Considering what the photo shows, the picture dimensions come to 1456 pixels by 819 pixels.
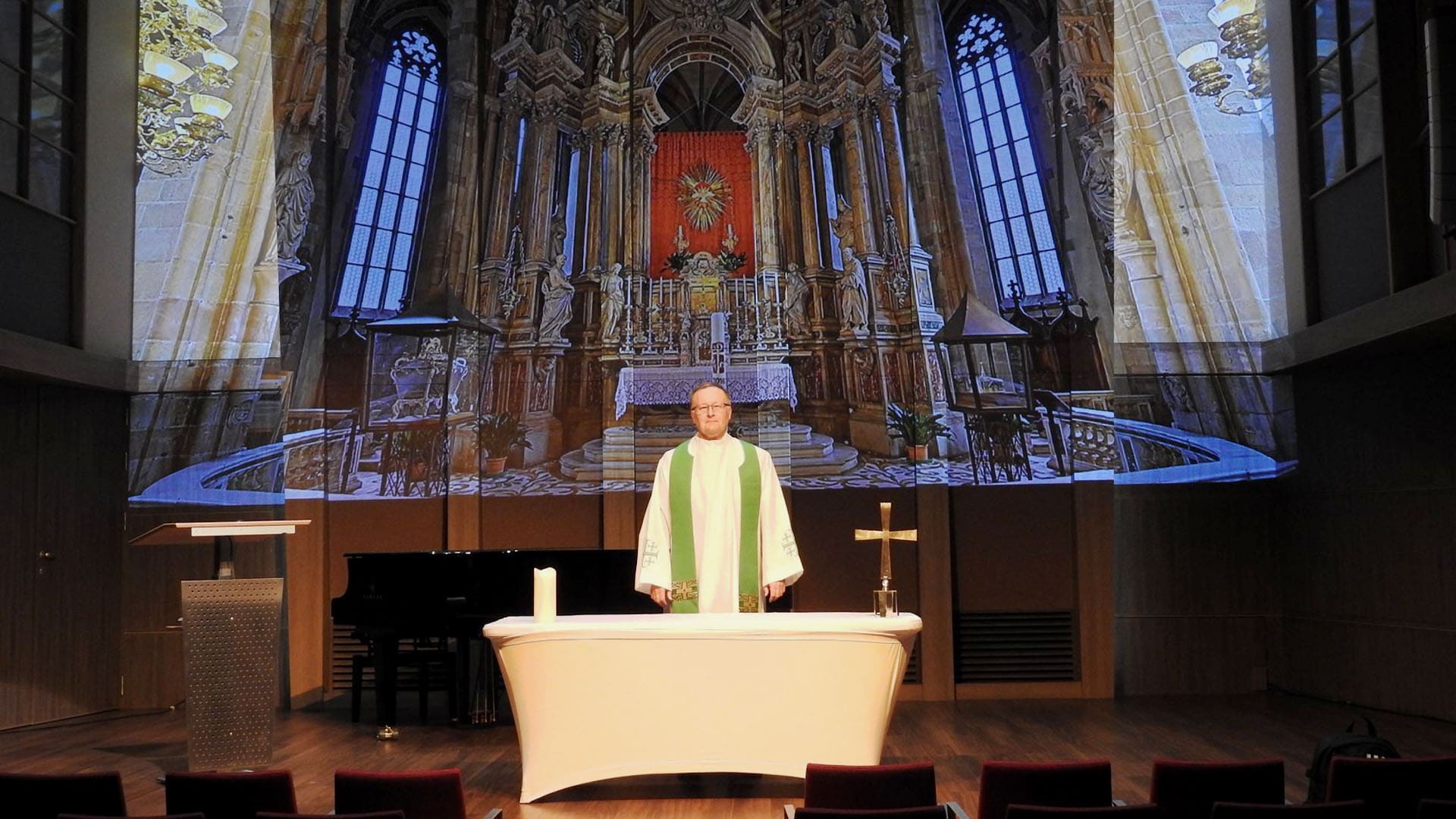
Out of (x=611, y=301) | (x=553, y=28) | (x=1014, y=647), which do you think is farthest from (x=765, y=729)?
(x=553, y=28)

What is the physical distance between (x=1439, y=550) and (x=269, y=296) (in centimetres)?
762

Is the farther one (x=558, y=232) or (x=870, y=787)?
Result: (x=558, y=232)

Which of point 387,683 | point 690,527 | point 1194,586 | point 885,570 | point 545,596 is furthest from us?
point 1194,586

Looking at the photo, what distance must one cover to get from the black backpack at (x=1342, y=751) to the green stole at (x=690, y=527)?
7.95 ft

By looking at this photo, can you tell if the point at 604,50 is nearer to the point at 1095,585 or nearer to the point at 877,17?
the point at 877,17

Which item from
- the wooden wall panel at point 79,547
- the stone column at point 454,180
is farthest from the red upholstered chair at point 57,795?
the stone column at point 454,180

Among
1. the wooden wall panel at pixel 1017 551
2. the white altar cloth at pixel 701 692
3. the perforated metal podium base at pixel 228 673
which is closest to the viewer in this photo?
the white altar cloth at pixel 701 692

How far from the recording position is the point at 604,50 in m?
9.06

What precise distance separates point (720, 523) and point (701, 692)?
1.08m

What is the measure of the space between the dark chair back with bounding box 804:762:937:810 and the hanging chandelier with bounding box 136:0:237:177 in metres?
7.18

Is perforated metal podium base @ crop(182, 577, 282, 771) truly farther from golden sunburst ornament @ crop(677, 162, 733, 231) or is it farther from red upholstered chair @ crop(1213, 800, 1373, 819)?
golden sunburst ornament @ crop(677, 162, 733, 231)

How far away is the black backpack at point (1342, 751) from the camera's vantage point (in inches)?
147

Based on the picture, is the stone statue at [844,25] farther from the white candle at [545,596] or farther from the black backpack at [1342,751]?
the black backpack at [1342,751]

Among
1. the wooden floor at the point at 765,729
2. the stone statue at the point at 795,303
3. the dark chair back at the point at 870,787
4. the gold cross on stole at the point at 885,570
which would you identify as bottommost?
the wooden floor at the point at 765,729
